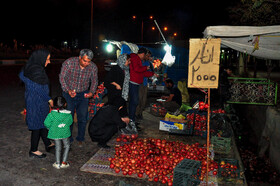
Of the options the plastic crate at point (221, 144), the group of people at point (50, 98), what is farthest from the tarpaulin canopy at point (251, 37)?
the group of people at point (50, 98)

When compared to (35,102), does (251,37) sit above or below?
above

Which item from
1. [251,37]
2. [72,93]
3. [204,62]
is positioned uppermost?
[251,37]

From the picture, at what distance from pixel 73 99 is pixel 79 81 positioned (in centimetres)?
42

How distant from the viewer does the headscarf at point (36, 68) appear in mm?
4582

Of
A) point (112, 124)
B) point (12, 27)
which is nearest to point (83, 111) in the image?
point (112, 124)

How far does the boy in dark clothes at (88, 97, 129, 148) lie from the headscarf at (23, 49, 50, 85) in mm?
1409

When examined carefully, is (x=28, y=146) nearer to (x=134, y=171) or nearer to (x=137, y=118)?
(x=134, y=171)

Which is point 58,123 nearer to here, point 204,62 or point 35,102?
point 35,102

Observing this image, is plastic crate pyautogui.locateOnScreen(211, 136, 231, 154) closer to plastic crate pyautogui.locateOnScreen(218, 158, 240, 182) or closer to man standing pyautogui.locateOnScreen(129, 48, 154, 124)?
plastic crate pyautogui.locateOnScreen(218, 158, 240, 182)

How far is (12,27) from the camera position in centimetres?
4453

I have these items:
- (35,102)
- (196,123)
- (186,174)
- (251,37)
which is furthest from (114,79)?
(251,37)

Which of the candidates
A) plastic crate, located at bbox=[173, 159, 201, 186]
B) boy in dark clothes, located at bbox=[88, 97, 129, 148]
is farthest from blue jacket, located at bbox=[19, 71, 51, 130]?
plastic crate, located at bbox=[173, 159, 201, 186]

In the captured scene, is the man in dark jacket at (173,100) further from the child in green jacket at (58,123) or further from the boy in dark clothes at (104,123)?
the child in green jacket at (58,123)

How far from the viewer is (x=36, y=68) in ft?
15.1
